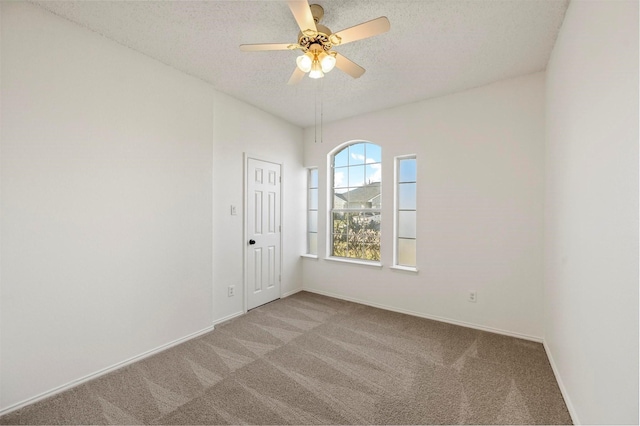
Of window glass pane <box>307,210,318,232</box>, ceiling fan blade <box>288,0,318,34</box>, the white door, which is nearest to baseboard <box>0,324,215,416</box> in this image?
the white door

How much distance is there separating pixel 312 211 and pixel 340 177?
0.78 m

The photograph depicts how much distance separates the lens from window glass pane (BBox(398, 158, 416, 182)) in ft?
11.9

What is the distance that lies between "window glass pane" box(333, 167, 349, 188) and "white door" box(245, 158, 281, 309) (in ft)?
3.04

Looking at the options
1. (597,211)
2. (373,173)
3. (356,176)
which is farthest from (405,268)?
(597,211)

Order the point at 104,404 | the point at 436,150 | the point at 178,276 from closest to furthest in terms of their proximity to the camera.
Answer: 1. the point at 104,404
2. the point at 178,276
3. the point at 436,150

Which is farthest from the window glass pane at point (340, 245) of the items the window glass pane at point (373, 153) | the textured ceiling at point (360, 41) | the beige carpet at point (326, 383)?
the textured ceiling at point (360, 41)

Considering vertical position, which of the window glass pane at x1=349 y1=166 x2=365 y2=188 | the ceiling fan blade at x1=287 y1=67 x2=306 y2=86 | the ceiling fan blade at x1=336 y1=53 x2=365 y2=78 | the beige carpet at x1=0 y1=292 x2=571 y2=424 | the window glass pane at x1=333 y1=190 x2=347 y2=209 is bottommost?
the beige carpet at x1=0 y1=292 x2=571 y2=424

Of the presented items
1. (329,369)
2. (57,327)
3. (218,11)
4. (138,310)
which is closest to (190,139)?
(218,11)

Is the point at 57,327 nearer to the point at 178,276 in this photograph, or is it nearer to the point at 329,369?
the point at 178,276

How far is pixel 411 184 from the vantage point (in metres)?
3.64

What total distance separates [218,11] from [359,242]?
3196mm

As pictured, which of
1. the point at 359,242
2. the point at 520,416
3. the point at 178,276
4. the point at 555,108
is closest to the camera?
the point at 520,416

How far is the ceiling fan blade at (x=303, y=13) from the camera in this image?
1562 mm

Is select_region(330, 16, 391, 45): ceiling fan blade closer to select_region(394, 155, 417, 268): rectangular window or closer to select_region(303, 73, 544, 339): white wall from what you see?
select_region(303, 73, 544, 339): white wall
